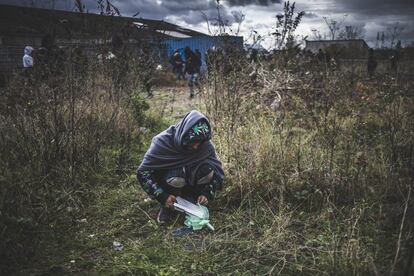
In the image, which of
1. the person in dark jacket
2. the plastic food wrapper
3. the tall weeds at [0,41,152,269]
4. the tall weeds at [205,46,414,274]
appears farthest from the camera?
the person in dark jacket

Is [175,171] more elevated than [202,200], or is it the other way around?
[175,171]

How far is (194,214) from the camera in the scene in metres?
3.18

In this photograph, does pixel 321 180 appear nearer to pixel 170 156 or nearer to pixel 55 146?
pixel 170 156

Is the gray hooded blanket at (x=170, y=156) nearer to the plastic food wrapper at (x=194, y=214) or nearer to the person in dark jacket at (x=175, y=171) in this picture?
the person in dark jacket at (x=175, y=171)

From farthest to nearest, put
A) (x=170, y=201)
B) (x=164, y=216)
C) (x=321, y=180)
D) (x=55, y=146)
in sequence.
Result: (x=55, y=146) → (x=321, y=180) → (x=164, y=216) → (x=170, y=201)

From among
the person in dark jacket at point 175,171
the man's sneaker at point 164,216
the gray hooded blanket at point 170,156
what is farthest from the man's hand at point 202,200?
the man's sneaker at point 164,216

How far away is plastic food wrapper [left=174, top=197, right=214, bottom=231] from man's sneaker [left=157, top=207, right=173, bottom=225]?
0.17 m

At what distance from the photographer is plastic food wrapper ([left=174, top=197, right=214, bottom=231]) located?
3.14 m

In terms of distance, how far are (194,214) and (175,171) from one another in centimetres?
44

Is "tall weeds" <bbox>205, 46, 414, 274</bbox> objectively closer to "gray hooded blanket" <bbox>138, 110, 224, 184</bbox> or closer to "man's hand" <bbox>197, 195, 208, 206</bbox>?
"man's hand" <bbox>197, 195, 208, 206</bbox>

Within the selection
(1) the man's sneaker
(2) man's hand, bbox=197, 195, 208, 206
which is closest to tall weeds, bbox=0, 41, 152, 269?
(1) the man's sneaker

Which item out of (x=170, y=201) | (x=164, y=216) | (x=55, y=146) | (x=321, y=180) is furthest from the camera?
(x=55, y=146)

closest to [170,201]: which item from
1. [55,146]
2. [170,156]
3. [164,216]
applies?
[164,216]

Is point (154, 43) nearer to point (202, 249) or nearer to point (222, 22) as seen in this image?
point (222, 22)
